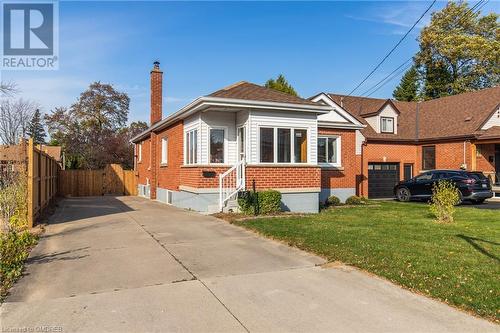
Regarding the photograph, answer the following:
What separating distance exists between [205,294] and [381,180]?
20.6 meters

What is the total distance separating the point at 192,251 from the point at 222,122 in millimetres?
7463

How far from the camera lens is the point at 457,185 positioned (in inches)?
714

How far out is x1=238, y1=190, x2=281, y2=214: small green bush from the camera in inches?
495

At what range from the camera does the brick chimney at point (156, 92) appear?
22.0m

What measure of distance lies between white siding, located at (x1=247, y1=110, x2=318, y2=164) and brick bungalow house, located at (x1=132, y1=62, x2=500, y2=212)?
4 cm

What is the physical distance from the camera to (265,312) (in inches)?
174

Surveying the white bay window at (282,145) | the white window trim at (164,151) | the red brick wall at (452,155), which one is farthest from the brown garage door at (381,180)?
the white window trim at (164,151)

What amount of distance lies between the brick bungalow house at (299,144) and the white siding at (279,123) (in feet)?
0.12

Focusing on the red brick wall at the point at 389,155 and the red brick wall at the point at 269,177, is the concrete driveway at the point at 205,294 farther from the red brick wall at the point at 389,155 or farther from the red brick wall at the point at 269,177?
the red brick wall at the point at 389,155

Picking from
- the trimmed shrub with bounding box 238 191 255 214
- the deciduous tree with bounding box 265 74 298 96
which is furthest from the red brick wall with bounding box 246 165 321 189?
the deciduous tree with bounding box 265 74 298 96

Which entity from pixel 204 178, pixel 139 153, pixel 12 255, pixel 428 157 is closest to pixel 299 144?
pixel 204 178

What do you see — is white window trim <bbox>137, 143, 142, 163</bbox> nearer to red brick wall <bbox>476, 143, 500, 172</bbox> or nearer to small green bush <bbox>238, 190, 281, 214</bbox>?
small green bush <bbox>238, 190, 281, 214</bbox>

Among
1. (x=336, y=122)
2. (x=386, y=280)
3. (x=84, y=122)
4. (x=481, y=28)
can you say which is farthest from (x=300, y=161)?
(x=84, y=122)

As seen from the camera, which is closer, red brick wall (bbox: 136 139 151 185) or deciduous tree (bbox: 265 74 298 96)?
red brick wall (bbox: 136 139 151 185)
